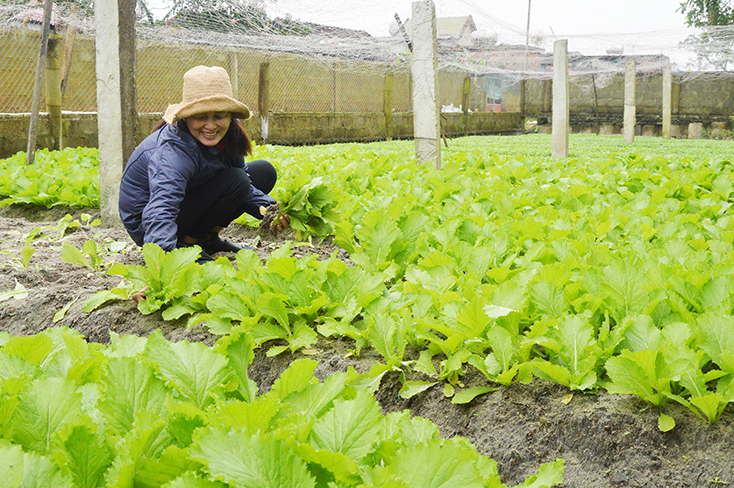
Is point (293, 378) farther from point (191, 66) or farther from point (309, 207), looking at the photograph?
point (191, 66)

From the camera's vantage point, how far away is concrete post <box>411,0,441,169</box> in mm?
6402

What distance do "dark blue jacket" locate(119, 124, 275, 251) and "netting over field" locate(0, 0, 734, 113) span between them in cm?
677

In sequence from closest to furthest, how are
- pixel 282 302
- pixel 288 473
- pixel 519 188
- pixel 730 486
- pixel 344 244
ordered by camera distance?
pixel 288 473 → pixel 730 486 → pixel 282 302 → pixel 344 244 → pixel 519 188

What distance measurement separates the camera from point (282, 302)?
2.21 metres

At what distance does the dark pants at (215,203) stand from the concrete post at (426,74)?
2863 mm

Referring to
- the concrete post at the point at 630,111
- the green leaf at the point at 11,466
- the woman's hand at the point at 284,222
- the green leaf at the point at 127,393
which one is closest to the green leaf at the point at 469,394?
the green leaf at the point at 127,393

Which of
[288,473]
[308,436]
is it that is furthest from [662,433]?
[288,473]

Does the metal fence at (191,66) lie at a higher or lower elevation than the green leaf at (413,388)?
higher

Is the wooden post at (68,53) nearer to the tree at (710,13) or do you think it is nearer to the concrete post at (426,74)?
the concrete post at (426,74)

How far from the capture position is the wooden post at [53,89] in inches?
382

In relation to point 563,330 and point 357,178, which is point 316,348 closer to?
point 563,330

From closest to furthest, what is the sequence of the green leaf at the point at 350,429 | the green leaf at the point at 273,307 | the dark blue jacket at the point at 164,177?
the green leaf at the point at 350,429 < the green leaf at the point at 273,307 < the dark blue jacket at the point at 164,177

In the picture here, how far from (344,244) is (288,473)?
7.74 feet

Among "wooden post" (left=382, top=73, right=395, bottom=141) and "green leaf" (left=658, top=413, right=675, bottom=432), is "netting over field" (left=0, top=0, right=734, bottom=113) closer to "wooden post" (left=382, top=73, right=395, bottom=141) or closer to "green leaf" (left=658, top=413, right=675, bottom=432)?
"wooden post" (left=382, top=73, right=395, bottom=141)
